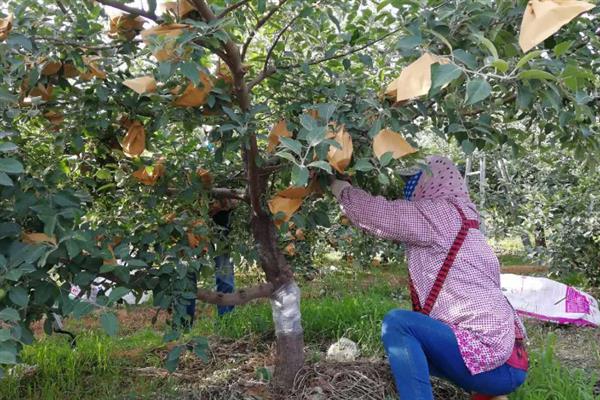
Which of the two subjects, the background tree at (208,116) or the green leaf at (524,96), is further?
the background tree at (208,116)

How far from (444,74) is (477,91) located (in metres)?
0.07

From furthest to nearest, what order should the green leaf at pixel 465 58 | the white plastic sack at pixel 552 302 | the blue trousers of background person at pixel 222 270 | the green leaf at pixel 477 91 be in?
the white plastic sack at pixel 552 302, the blue trousers of background person at pixel 222 270, the green leaf at pixel 465 58, the green leaf at pixel 477 91

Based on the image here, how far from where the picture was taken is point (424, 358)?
1.80 metres

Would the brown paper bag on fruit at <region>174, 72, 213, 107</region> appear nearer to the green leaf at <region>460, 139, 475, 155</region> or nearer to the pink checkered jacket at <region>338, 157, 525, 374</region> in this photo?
the pink checkered jacket at <region>338, 157, 525, 374</region>

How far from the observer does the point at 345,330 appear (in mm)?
2926

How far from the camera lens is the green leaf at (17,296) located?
1.25 meters

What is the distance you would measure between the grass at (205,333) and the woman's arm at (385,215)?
74cm

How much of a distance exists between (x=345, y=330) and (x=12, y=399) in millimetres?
1489

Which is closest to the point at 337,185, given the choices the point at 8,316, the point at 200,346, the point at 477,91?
the point at 200,346

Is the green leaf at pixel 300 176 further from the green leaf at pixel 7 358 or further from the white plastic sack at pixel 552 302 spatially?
the white plastic sack at pixel 552 302

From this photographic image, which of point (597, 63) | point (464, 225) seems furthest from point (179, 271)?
point (597, 63)

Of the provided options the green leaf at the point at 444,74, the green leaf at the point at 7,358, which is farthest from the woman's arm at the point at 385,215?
Result: the green leaf at the point at 7,358

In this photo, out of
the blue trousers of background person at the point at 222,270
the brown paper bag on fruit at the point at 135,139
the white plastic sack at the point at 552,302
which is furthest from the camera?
the white plastic sack at the point at 552,302

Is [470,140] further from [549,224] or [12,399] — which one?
[549,224]
